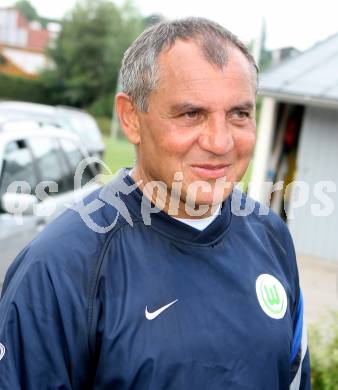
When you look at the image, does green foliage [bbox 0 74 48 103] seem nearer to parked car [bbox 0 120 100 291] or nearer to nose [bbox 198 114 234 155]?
parked car [bbox 0 120 100 291]

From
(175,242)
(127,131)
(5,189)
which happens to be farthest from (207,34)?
(5,189)

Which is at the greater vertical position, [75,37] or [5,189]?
[5,189]

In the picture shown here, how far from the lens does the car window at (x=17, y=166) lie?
217 inches

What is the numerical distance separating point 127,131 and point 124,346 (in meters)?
0.60

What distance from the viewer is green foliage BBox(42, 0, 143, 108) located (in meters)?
50.9

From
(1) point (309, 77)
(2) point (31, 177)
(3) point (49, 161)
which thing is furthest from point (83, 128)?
(2) point (31, 177)

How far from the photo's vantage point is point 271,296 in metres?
1.96

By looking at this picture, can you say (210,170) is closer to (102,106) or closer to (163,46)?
(163,46)

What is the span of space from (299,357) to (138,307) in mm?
→ 618

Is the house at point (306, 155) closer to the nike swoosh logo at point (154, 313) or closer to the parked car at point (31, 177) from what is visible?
the parked car at point (31, 177)

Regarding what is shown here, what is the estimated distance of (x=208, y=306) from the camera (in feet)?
5.86

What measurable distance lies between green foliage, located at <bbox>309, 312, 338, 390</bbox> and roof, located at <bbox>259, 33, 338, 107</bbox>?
6.01 meters

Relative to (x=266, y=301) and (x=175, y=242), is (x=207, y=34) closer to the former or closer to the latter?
(x=175, y=242)

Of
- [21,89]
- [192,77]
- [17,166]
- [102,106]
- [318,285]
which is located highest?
→ [192,77]
